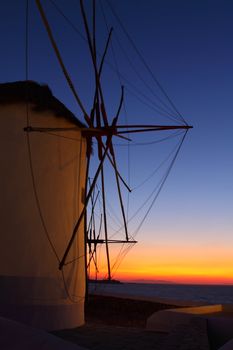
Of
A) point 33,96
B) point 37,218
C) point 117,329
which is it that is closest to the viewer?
point 37,218

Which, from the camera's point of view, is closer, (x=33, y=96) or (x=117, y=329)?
(x=33, y=96)

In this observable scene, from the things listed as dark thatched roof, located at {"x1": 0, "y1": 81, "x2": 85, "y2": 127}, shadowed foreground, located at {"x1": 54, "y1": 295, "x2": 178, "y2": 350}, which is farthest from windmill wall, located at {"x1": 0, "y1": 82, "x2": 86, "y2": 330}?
shadowed foreground, located at {"x1": 54, "y1": 295, "x2": 178, "y2": 350}

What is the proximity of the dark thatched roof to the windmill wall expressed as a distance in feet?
0.17

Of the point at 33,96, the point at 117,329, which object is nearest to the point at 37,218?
the point at 33,96

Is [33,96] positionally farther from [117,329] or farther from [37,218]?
[117,329]

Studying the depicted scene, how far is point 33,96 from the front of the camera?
1223 cm

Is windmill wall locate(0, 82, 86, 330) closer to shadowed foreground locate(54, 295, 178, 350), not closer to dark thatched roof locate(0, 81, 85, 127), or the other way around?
dark thatched roof locate(0, 81, 85, 127)

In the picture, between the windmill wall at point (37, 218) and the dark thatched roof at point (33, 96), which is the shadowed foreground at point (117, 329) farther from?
the dark thatched roof at point (33, 96)

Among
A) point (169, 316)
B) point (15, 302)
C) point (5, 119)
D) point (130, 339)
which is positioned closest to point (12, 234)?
point (15, 302)

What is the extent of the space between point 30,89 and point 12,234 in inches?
150

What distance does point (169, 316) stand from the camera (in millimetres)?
12109

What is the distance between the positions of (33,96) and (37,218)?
3183 millimetres

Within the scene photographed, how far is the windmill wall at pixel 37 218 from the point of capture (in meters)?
11.5

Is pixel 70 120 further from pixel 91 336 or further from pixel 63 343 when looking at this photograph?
pixel 63 343
